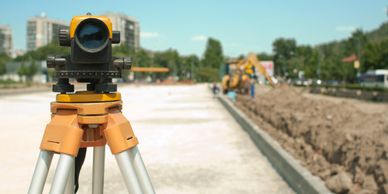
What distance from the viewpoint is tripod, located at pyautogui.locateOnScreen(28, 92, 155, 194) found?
6.88 ft

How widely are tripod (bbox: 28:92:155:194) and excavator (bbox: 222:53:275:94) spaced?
20510 mm

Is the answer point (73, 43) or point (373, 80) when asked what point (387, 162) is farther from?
point (373, 80)

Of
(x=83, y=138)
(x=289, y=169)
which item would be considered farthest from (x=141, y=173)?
(x=289, y=169)

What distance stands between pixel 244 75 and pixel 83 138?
21053 mm

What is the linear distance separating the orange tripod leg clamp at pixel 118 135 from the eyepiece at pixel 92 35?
37cm

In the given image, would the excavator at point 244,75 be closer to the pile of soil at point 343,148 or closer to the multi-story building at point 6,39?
the pile of soil at point 343,148

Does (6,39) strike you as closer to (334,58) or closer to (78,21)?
(334,58)

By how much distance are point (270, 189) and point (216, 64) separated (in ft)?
313

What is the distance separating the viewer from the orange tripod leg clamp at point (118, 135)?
2.13 m

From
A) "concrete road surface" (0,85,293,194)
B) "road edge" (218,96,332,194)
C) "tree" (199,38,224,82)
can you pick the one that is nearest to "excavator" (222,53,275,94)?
"concrete road surface" (0,85,293,194)

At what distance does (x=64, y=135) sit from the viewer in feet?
6.95

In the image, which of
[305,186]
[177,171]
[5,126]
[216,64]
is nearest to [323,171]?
[305,186]

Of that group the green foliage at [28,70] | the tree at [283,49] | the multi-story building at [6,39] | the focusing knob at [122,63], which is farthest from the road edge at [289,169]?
the multi-story building at [6,39]

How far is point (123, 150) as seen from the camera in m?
2.14
